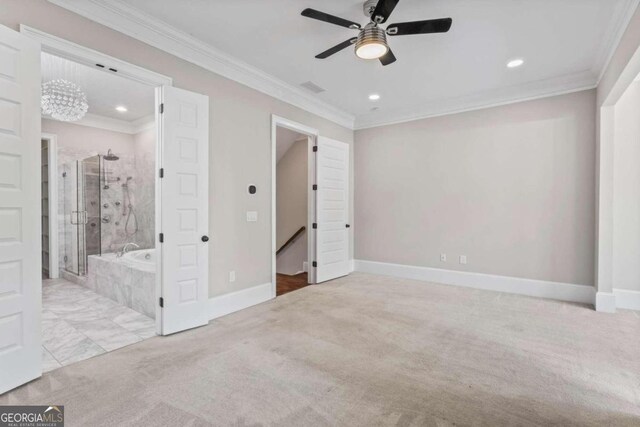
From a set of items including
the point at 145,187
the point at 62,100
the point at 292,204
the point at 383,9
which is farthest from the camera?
the point at 292,204

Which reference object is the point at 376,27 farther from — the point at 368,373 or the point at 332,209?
the point at 332,209

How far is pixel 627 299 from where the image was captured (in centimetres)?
375

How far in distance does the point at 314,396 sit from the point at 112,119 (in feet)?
19.6

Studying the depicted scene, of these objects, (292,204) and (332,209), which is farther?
(292,204)

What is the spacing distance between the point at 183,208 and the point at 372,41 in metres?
2.29

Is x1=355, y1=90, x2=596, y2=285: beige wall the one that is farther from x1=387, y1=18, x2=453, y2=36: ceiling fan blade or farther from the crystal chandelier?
the crystal chandelier

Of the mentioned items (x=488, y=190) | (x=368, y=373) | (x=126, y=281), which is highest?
(x=488, y=190)

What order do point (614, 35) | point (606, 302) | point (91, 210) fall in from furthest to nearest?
point (91, 210), point (606, 302), point (614, 35)

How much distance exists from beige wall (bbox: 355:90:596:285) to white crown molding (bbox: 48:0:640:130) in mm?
140

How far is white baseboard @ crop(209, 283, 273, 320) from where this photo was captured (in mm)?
3387

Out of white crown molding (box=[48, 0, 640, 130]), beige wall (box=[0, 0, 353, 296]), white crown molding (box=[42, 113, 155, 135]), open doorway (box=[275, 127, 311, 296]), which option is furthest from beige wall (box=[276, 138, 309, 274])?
white crown molding (box=[42, 113, 155, 135])

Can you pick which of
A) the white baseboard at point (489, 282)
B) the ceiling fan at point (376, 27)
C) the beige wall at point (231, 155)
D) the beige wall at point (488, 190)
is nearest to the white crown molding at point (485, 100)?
the beige wall at point (488, 190)

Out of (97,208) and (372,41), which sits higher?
(372,41)

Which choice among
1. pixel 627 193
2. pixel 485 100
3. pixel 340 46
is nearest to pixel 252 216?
pixel 340 46
